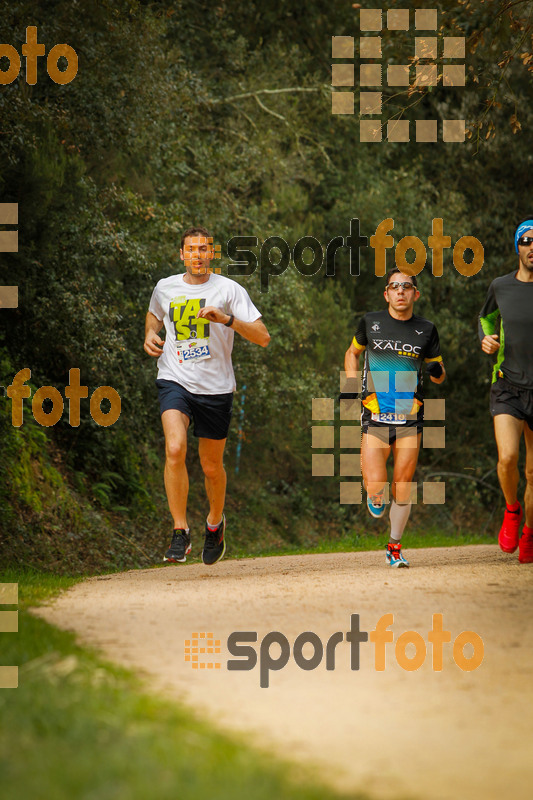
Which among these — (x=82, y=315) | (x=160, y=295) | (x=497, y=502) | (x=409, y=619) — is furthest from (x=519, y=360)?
(x=497, y=502)

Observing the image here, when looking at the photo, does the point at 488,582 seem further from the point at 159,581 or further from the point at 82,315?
the point at 82,315

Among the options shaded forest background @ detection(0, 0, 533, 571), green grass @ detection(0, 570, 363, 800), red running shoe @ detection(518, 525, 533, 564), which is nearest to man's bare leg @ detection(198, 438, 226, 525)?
red running shoe @ detection(518, 525, 533, 564)

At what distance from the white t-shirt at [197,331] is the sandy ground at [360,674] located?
5.36ft

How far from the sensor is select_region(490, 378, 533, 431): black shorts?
340 inches

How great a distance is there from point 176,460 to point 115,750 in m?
5.08

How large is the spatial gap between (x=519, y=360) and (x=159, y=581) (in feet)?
11.2

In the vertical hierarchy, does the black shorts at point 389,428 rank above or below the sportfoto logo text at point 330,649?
above

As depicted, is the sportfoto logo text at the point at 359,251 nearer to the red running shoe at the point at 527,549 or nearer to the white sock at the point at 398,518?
the white sock at the point at 398,518

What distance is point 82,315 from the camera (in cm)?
1320

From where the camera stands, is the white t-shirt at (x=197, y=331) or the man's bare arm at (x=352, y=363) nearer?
the white t-shirt at (x=197, y=331)

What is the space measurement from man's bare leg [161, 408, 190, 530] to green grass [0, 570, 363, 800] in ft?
12.8

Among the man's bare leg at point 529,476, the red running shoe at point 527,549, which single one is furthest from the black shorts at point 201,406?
the red running shoe at point 527,549

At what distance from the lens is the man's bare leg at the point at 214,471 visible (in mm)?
8812

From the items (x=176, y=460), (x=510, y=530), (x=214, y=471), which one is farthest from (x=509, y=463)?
(x=176, y=460)
